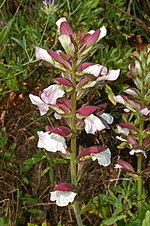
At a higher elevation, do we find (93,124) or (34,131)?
(93,124)

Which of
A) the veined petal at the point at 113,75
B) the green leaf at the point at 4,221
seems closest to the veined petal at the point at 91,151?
the veined petal at the point at 113,75

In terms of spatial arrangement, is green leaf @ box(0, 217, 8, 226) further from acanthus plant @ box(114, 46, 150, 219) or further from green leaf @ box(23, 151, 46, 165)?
acanthus plant @ box(114, 46, 150, 219)

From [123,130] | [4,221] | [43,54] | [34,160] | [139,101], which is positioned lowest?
[4,221]

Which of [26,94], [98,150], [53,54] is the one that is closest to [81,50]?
[53,54]

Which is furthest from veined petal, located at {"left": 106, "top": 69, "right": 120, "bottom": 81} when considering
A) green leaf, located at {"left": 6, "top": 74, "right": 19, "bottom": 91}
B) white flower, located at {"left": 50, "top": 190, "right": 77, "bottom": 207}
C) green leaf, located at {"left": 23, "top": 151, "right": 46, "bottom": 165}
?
green leaf, located at {"left": 6, "top": 74, "right": 19, "bottom": 91}

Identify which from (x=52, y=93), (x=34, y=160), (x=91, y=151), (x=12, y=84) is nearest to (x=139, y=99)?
(x=91, y=151)

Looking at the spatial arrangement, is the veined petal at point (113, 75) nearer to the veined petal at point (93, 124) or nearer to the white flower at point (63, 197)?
the veined petal at point (93, 124)

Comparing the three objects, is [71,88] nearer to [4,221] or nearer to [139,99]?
[139,99]
